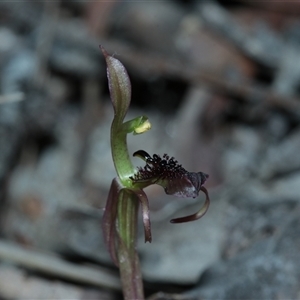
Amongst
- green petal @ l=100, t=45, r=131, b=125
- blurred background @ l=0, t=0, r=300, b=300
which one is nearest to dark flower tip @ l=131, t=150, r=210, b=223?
green petal @ l=100, t=45, r=131, b=125

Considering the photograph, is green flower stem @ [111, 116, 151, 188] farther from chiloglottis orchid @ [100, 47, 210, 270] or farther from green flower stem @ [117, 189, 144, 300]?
green flower stem @ [117, 189, 144, 300]

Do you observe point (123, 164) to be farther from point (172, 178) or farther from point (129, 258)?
point (129, 258)

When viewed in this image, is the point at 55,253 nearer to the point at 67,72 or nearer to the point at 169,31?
the point at 67,72

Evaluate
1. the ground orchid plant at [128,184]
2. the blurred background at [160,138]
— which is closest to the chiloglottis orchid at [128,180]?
the ground orchid plant at [128,184]

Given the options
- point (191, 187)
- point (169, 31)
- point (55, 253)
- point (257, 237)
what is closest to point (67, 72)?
point (169, 31)

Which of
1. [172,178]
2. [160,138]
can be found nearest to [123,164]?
[172,178]
